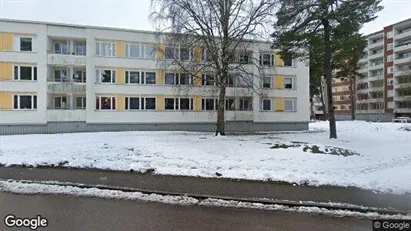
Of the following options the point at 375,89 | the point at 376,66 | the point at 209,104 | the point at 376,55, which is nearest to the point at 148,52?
the point at 209,104

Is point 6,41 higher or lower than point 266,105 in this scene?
higher

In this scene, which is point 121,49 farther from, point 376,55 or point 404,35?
point 376,55

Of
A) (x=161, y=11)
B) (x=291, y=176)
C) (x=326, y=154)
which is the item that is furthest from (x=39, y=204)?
(x=161, y=11)

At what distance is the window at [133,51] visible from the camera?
98.3 ft

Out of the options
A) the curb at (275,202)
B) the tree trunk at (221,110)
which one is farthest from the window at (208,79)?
the curb at (275,202)

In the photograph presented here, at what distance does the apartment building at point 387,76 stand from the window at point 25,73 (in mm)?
55281

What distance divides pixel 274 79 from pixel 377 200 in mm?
26672

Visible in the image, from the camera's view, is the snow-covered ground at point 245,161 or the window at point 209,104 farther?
the window at point 209,104

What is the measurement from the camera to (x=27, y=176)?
10.0m

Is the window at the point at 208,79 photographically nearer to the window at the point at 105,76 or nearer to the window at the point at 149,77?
the window at the point at 149,77

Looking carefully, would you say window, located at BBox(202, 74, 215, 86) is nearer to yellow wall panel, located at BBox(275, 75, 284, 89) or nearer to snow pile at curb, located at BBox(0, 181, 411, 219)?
yellow wall panel, located at BBox(275, 75, 284, 89)

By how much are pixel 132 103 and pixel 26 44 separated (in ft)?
34.0

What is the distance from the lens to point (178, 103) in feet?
102

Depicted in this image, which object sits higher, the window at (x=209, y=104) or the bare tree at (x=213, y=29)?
the bare tree at (x=213, y=29)
